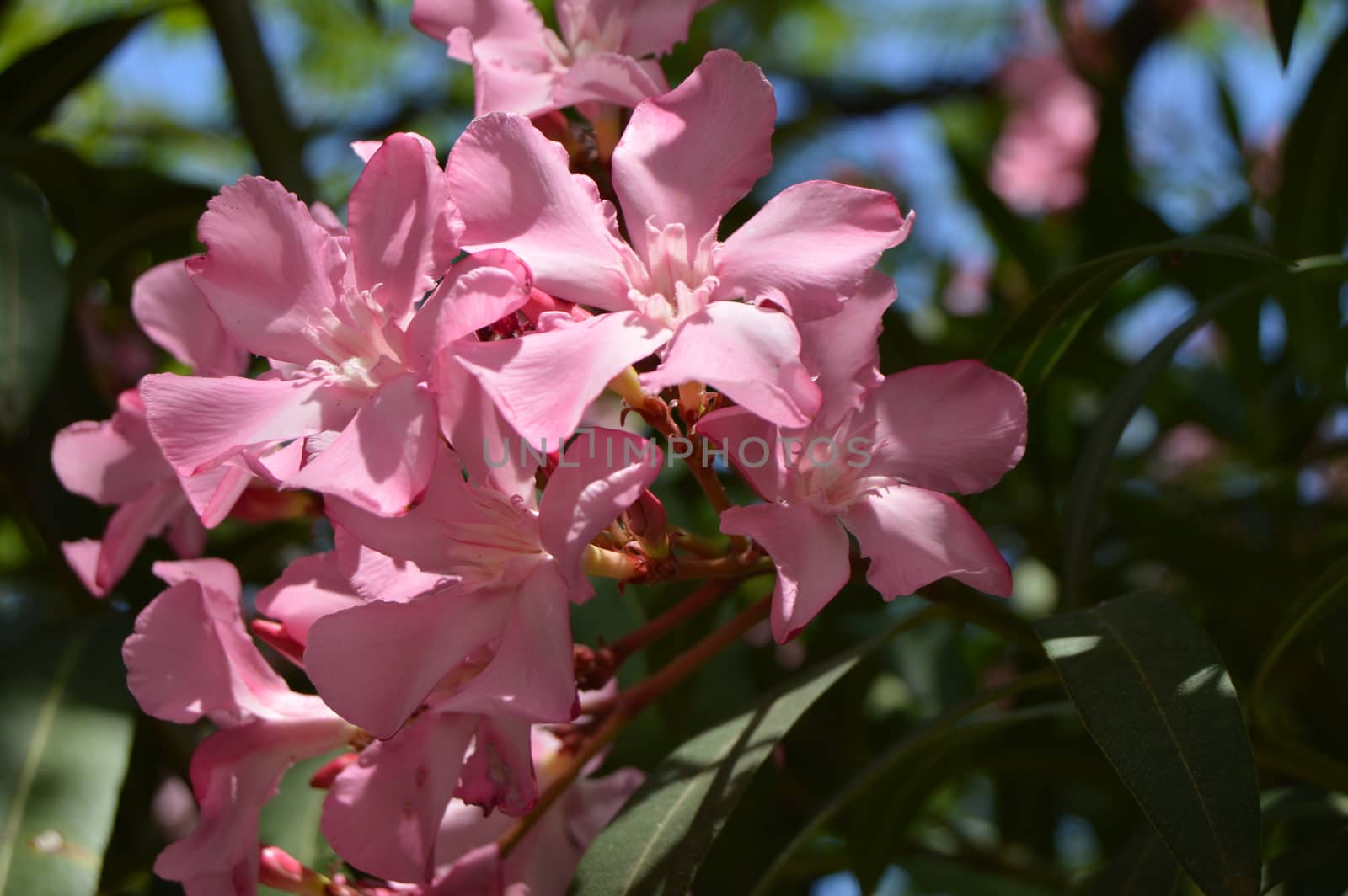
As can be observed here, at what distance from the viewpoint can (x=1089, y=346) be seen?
5.29 ft

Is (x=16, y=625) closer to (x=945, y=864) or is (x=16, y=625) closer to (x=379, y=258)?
(x=379, y=258)

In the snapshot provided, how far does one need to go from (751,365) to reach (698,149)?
0.54 feet

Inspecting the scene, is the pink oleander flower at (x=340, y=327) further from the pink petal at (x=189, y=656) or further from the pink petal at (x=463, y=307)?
the pink petal at (x=189, y=656)

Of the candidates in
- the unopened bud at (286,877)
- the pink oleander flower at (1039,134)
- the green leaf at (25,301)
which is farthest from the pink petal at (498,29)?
the pink oleander flower at (1039,134)

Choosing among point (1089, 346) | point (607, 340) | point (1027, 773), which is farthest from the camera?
point (1089, 346)

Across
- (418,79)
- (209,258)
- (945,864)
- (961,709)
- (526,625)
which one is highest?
(209,258)

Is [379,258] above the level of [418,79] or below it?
above

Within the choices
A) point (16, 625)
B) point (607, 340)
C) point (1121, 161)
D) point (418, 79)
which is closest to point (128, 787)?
point (16, 625)

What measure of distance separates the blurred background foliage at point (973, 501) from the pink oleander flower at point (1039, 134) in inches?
27.4

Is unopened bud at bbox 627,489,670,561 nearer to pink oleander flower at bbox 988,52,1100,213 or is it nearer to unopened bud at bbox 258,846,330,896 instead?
unopened bud at bbox 258,846,330,896

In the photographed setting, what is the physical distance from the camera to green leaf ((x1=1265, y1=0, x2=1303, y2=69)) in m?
0.94

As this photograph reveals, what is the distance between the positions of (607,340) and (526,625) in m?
0.16

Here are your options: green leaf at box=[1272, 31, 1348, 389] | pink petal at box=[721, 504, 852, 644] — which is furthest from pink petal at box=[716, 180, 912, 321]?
green leaf at box=[1272, 31, 1348, 389]

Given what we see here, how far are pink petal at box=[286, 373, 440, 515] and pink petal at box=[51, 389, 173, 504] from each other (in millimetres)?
361
